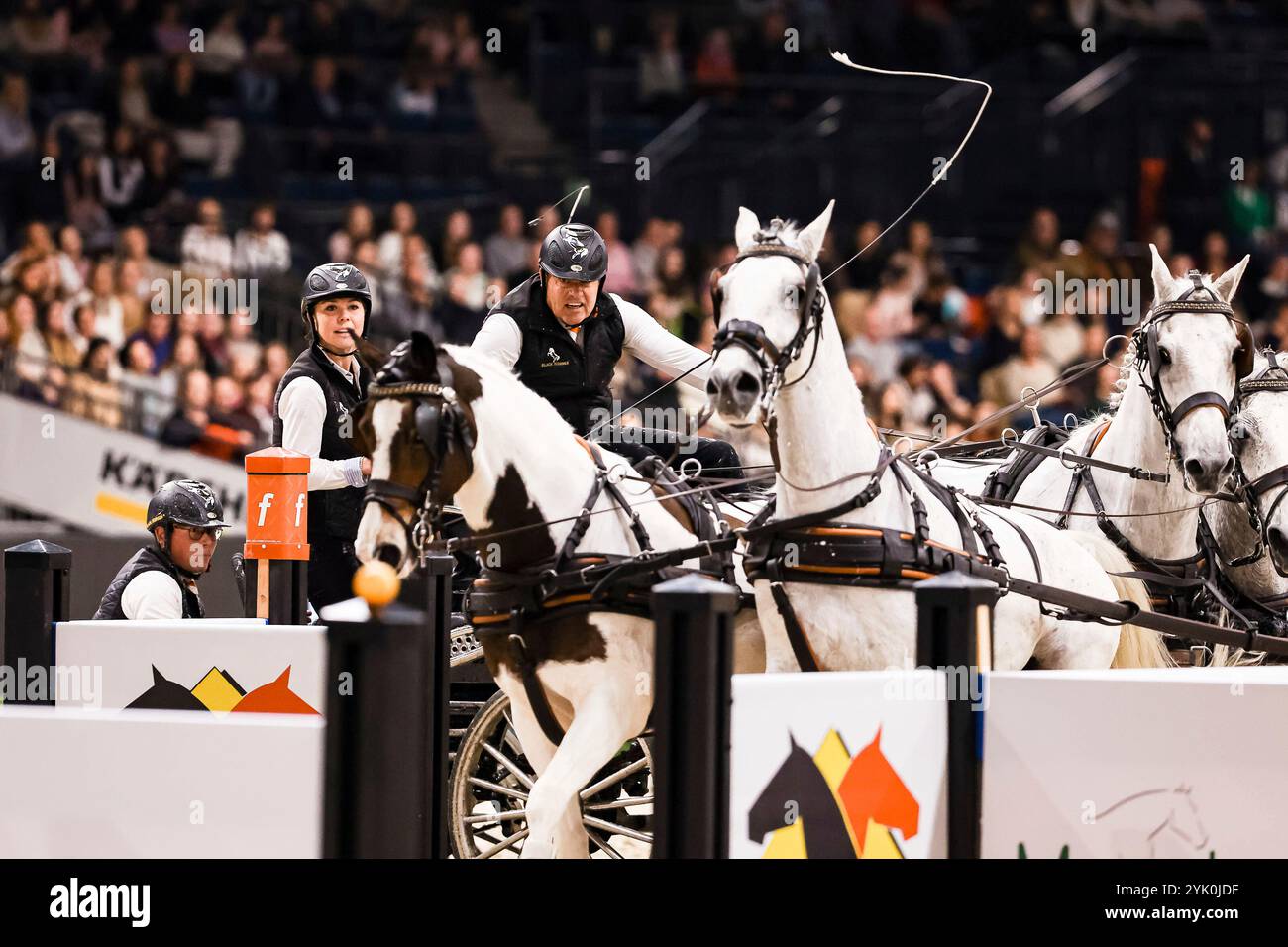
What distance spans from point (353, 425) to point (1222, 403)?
245cm

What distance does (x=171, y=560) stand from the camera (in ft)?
20.1

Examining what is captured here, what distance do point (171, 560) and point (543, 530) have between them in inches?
75.5

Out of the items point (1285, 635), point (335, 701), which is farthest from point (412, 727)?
point (1285, 635)

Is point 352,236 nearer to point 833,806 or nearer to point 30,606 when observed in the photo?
point 30,606

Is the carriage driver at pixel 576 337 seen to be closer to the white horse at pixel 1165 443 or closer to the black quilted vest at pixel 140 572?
the white horse at pixel 1165 443

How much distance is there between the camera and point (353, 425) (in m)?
4.44

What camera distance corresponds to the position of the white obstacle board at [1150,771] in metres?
3.77

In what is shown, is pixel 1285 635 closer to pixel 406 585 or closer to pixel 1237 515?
pixel 1237 515

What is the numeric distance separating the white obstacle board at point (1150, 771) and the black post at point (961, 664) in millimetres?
48

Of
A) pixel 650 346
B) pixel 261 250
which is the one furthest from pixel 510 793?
pixel 261 250

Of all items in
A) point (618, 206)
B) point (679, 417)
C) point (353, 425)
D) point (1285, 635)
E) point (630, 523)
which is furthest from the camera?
point (618, 206)

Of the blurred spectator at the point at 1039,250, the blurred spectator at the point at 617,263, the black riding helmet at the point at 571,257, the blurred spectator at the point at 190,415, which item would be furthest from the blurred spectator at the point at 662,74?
the black riding helmet at the point at 571,257
